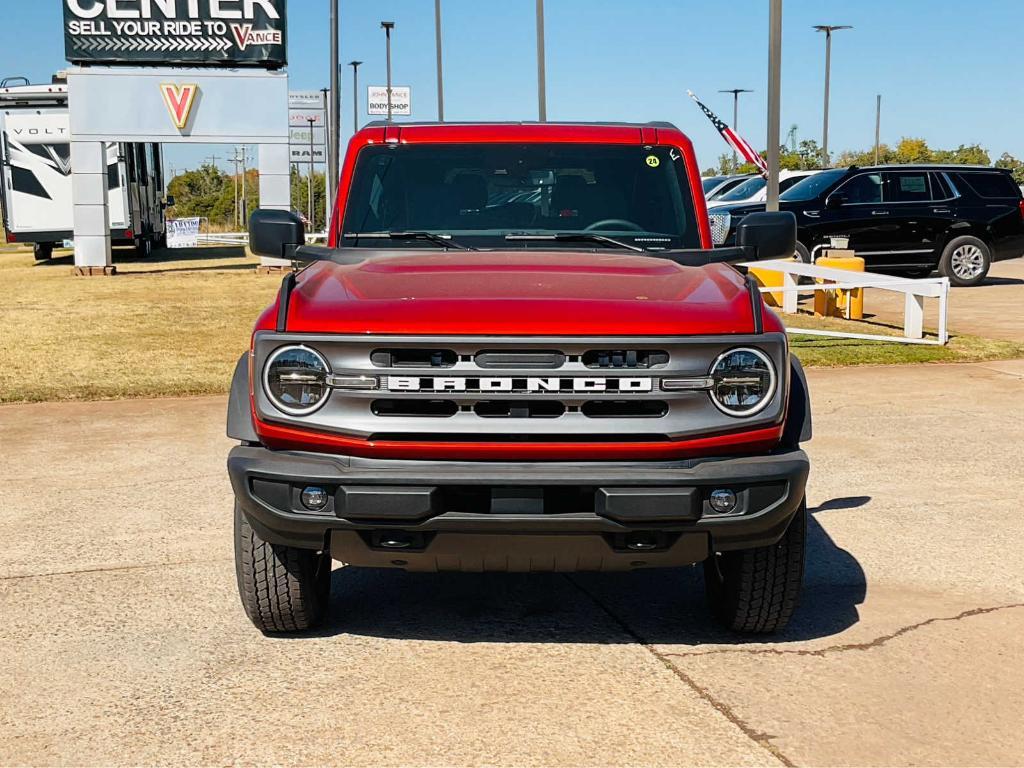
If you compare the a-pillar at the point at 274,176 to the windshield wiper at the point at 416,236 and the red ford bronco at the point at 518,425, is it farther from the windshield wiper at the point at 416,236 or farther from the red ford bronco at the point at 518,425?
the red ford bronco at the point at 518,425

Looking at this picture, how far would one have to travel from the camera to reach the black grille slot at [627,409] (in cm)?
411

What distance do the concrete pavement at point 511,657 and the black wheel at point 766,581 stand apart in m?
0.11

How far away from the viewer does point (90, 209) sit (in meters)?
26.5

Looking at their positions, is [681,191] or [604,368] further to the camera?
[681,191]

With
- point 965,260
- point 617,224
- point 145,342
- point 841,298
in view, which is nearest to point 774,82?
point 841,298

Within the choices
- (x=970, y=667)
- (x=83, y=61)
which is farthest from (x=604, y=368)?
(x=83, y=61)

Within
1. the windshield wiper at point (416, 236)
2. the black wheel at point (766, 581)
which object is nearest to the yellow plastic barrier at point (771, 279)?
the windshield wiper at point (416, 236)

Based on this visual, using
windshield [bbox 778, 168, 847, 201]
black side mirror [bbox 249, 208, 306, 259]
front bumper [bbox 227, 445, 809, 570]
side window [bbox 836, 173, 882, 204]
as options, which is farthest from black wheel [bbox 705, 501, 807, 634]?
side window [bbox 836, 173, 882, 204]

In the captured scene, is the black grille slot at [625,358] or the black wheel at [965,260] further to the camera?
the black wheel at [965,260]

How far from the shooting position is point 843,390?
36.2ft

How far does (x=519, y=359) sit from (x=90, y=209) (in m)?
24.2

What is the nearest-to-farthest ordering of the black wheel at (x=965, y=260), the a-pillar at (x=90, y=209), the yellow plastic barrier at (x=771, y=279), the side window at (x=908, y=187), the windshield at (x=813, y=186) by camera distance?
the yellow plastic barrier at (x=771, y=279) → the windshield at (x=813, y=186) → the side window at (x=908, y=187) → the black wheel at (x=965, y=260) → the a-pillar at (x=90, y=209)

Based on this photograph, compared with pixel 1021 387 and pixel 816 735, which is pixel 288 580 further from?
pixel 1021 387

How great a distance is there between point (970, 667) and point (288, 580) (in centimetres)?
232
